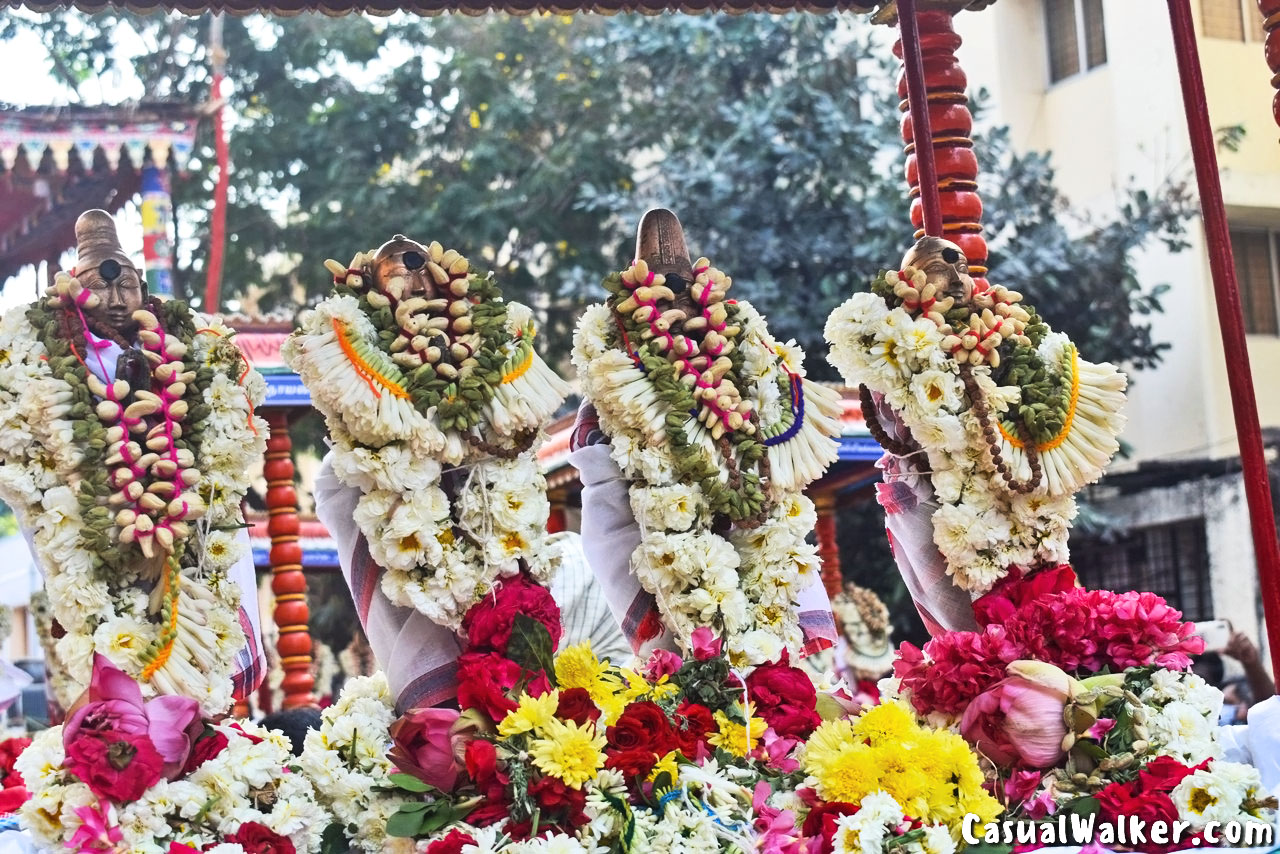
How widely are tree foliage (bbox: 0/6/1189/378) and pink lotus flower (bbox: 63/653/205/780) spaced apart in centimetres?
756

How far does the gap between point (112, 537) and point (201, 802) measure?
0.60 meters

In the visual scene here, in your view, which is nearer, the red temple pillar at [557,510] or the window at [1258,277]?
the red temple pillar at [557,510]

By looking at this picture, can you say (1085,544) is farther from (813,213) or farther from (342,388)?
(342,388)

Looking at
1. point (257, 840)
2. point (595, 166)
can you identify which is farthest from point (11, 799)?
point (595, 166)

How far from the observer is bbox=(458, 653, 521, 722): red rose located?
11.1 ft

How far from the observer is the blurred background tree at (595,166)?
1084cm

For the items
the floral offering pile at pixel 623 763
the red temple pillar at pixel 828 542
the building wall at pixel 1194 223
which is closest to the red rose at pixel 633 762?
the floral offering pile at pixel 623 763

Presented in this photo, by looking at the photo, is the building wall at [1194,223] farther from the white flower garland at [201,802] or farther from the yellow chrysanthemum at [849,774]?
the white flower garland at [201,802]

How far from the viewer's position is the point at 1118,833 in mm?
3393

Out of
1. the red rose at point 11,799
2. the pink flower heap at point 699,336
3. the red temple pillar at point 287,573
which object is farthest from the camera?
the red temple pillar at point 287,573

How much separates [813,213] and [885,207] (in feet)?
1.75

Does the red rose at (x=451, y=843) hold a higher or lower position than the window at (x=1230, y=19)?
lower

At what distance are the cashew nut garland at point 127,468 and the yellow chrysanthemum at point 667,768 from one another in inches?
38.2

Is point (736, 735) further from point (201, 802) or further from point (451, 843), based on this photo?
point (201, 802)
